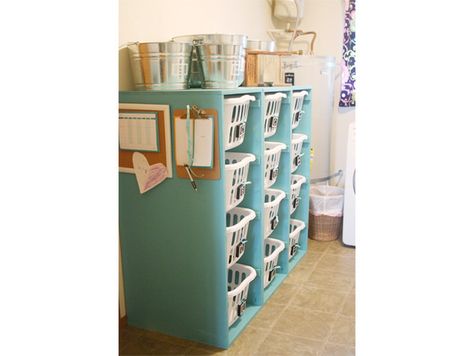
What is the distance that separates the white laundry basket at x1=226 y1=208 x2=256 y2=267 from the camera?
2494mm

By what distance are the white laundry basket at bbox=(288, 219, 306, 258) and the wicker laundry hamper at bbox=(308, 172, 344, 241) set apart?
40 centimetres

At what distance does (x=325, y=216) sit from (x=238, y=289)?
1693mm

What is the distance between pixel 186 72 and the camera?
249 centimetres

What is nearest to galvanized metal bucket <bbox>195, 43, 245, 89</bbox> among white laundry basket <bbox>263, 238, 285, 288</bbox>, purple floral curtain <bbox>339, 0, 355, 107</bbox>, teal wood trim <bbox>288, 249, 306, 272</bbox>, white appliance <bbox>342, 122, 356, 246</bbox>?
white laundry basket <bbox>263, 238, 285, 288</bbox>

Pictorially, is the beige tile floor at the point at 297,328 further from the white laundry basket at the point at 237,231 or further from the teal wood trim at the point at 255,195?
the white laundry basket at the point at 237,231

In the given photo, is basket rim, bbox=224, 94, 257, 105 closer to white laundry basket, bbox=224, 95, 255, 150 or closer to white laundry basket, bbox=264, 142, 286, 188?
white laundry basket, bbox=224, 95, 255, 150

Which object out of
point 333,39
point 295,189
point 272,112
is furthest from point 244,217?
point 333,39

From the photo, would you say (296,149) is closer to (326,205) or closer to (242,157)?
(326,205)

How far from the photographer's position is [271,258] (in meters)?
3.04

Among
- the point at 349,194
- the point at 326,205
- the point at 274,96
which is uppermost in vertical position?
the point at 274,96
